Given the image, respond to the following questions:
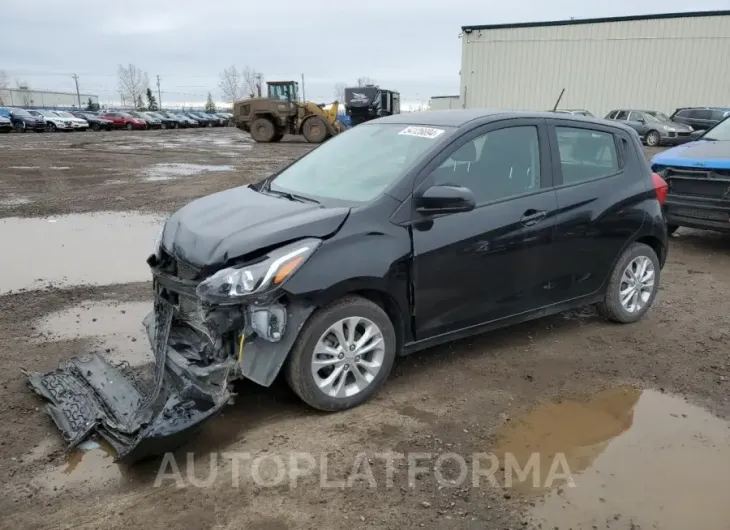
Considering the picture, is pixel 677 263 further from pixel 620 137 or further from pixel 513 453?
pixel 513 453

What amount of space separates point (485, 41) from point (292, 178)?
33.5 meters

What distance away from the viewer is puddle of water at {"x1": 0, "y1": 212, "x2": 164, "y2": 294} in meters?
6.31

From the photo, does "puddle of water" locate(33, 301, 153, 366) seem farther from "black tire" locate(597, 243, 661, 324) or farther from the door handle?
"black tire" locate(597, 243, 661, 324)

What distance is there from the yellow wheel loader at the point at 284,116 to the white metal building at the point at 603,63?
413 inches

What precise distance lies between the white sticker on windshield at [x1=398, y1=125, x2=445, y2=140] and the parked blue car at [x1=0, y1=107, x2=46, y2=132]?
142ft

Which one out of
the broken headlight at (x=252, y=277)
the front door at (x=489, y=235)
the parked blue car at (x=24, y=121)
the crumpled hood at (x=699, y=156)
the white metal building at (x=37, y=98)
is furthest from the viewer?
the white metal building at (x=37, y=98)

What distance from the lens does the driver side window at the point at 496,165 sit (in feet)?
13.2

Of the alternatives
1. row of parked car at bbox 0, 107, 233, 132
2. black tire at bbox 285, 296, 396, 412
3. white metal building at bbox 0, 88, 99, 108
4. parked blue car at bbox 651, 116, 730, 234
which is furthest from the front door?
white metal building at bbox 0, 88, 99, 108

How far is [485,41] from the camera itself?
3488 centimetres

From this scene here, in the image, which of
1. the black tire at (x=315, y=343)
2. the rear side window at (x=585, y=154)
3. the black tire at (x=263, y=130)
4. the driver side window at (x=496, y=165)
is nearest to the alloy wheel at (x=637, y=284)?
the rear side window at (x=585, y=154)

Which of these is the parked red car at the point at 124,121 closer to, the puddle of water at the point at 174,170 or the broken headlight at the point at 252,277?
the puddle of water at the point at 174,170

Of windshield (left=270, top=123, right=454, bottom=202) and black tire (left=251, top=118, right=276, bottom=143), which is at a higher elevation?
windshield (left=270, top=123, right=454, bottom=202)

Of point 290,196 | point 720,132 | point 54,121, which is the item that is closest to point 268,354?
point 290,196

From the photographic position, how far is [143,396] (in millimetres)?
3438
